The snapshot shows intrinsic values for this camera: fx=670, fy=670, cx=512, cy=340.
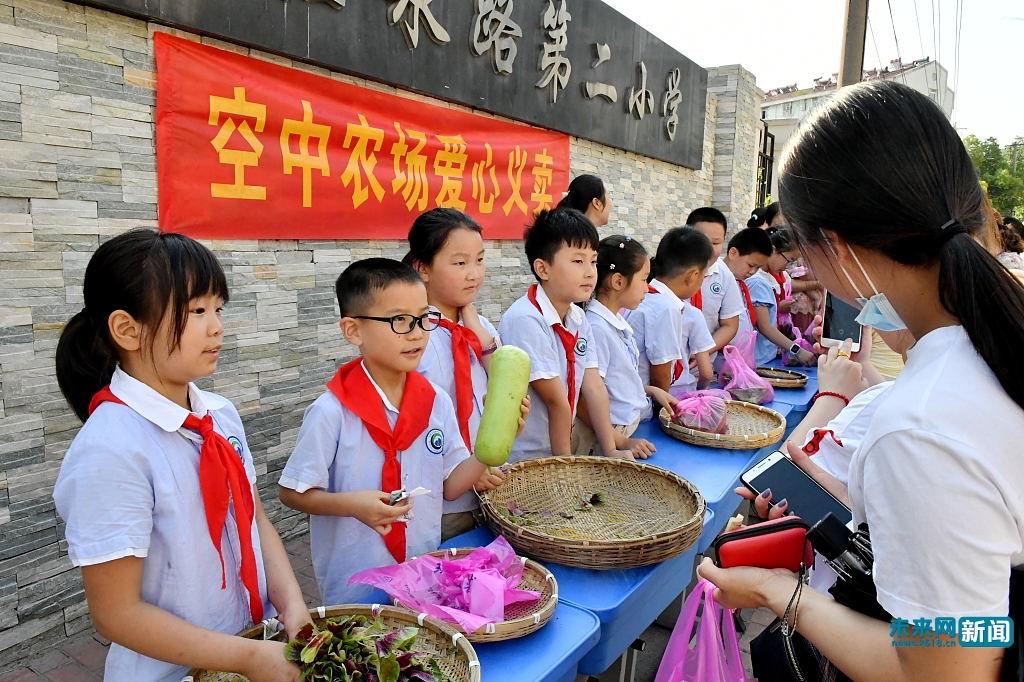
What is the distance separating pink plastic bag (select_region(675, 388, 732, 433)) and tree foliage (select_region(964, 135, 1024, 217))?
74.7ft

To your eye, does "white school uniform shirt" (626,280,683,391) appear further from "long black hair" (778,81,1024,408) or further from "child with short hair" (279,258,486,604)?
"long black hair" (778,81,1024,408)

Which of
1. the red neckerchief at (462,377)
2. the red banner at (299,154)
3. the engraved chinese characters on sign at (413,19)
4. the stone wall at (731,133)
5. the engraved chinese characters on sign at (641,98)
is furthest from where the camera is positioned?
the stone wall at (731,133)

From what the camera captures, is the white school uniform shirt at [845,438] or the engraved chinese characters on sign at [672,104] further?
the engraved chinese characters on sign at [672,104]

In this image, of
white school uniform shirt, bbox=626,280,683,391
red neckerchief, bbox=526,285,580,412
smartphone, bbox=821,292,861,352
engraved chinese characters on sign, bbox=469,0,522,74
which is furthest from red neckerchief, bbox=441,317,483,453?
engraved chinese characters on sign, bbox=469,0,522,74

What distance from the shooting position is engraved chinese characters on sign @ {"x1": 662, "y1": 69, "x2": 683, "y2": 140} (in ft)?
27.6

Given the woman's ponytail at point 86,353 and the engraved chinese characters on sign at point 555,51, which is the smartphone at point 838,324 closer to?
the engraved chinese characters on sign at point 555,51

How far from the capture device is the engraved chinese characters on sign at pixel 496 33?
5.01 meters

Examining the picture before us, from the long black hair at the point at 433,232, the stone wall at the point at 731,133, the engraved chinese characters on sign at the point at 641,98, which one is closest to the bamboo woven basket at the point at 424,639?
the long black hair at the point at 433,232

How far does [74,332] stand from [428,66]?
358 centimetres

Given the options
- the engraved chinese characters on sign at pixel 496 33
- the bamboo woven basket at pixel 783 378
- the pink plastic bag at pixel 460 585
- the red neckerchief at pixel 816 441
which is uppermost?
the engraved chinese characters on sign at pixel 496 33

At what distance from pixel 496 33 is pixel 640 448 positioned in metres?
3.59

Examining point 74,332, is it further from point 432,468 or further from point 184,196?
point 184,196

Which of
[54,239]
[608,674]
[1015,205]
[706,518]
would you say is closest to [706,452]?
[706,518]

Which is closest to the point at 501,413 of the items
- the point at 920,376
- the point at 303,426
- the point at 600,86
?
the point at 303,426
